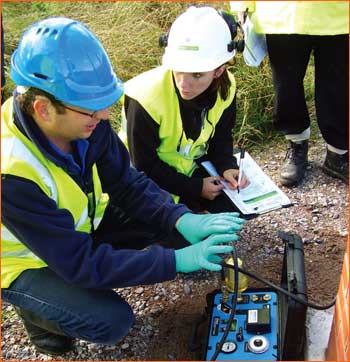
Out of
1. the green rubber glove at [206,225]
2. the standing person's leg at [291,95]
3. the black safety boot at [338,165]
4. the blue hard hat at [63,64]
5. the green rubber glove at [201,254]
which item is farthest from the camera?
the black safety boot at [338,165]

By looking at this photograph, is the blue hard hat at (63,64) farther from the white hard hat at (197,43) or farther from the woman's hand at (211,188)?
the woman's hand at (211,188)

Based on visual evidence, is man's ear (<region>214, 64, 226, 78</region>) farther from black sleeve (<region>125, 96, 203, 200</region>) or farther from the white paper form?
the white paper form

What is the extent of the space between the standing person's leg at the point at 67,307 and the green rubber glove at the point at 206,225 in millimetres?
336

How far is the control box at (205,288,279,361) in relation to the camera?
1767mm

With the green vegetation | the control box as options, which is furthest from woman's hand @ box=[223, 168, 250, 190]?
the green vegetation

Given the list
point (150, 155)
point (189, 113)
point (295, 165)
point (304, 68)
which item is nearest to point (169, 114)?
point (189, 113)

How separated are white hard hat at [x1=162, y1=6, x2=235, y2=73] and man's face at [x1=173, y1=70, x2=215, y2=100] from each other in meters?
0.03

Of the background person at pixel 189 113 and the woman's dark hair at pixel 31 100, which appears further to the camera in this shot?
the background person at pixel 189 113

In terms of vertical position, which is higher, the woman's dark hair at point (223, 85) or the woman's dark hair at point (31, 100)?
the woman's dark hair at point (31, 100)

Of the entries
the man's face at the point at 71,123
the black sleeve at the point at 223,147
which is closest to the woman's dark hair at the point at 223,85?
the black sleeve at the point at 223,147

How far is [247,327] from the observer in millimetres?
1815

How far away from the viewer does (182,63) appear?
2041 millimetres

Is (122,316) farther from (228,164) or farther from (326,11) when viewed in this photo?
(326,11)

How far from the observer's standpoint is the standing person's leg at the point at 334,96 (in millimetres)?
2377
